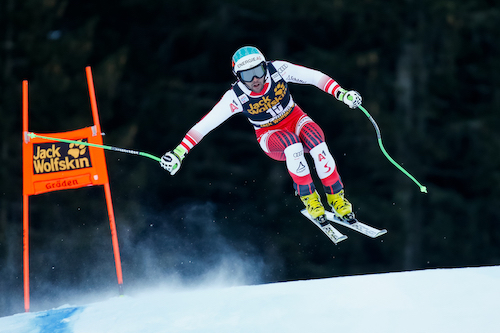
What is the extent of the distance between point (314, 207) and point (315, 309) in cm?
96

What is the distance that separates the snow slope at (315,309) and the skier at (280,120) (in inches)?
28.1

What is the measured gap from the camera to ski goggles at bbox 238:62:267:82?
5191 millimetres

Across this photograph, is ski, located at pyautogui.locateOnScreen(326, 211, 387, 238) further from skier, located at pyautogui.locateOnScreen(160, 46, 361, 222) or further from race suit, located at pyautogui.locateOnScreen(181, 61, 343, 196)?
race suit, located at pyautogui.locateOnScreen(181, 61, 343, 196)

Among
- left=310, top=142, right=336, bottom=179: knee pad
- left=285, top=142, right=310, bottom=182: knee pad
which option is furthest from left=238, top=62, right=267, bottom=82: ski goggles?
left=310, top=142, right=336, bottom=179: knee pad

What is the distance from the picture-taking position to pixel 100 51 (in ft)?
38.9

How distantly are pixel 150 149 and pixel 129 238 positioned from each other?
6.25 ft

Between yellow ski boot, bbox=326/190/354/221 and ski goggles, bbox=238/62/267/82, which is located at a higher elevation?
ski goggles, bbox=238/62/267/82

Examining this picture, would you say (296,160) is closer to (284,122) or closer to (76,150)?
(284,122)

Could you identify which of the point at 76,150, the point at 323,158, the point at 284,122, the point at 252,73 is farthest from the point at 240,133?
the point at 252,73

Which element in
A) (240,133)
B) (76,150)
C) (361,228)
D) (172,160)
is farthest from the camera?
(240,133)

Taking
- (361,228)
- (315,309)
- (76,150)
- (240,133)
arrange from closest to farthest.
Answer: (315,309)
(361,228)
(76,150)
(240,133)

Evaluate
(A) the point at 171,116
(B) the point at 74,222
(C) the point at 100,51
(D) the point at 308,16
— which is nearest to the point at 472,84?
(D) the point at 308,16

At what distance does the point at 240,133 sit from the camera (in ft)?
40.7

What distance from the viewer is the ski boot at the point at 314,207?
18.3ft
